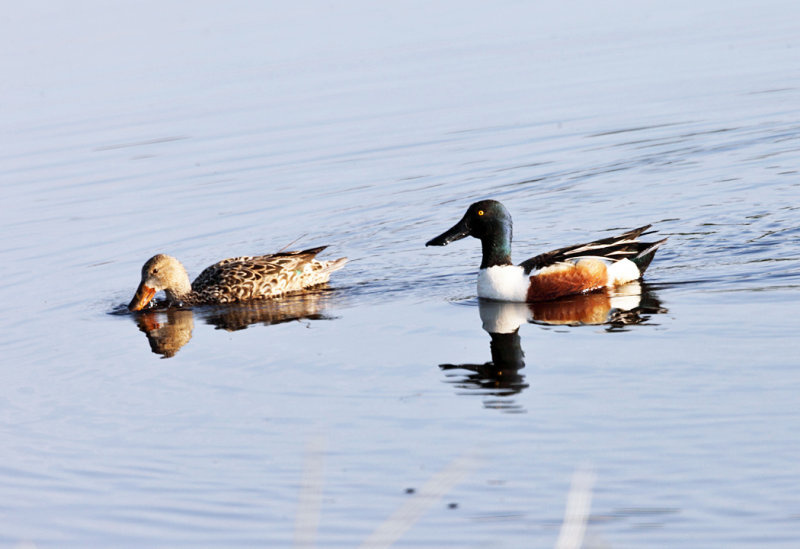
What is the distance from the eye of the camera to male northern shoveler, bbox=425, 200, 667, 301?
10930 mm

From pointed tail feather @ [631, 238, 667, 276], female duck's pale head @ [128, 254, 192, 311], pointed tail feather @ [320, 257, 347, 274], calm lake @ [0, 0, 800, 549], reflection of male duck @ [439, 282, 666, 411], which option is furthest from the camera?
pointed tail feather @ [320, 257, 347, 274]

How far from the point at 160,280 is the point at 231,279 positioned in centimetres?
71

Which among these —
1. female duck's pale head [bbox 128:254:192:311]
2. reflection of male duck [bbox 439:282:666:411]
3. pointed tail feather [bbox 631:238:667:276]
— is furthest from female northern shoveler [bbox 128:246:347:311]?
pointed tail feather [bbox 631:238:667:276]

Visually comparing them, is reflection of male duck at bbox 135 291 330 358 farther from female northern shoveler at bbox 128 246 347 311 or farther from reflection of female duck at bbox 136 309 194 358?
female northern shoveler at bbox 128 246 347 311

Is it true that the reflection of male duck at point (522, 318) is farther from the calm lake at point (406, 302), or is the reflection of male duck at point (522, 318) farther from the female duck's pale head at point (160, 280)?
the female duck's pale head at point (160, 280)

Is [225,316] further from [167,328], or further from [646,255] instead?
[646,255]

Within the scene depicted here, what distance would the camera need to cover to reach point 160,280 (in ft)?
38.8

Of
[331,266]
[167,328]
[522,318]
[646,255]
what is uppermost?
[331,266]

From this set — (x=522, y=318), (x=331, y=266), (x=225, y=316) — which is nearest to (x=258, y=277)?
(x=225, y=316)

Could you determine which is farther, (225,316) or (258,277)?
(258,277)

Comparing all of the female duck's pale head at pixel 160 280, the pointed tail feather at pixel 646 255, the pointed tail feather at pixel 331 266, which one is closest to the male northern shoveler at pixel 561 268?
the pointed tail feather at pixel 646 255

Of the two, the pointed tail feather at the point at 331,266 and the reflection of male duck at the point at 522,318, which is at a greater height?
the pointed tail feather at the point at 331,266

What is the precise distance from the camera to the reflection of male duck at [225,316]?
10.8 meters

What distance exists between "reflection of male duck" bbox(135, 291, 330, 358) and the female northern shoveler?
4.7 inches
